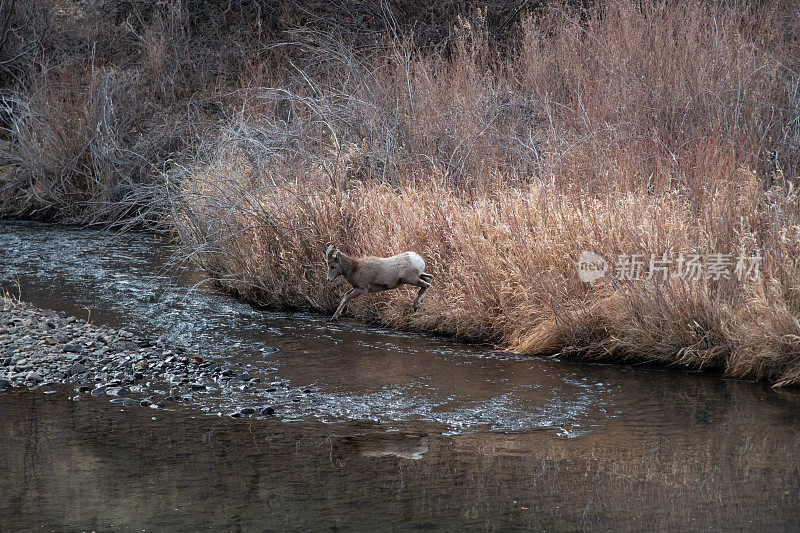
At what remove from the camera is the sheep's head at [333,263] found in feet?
28.6

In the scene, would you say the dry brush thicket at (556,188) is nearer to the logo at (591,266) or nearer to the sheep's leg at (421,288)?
the logo at (591,266)

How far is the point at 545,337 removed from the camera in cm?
827

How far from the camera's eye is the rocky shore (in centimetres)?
718

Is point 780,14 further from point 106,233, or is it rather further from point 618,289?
point 106,233

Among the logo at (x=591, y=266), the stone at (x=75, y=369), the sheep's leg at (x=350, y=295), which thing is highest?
the logo at (x=591, y=266)

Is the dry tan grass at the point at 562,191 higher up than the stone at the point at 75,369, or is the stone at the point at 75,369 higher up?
the dry tan grass at the point at 562,191

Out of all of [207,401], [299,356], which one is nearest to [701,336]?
[299,356]

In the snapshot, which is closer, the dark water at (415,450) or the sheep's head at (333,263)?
the dark water at (415,450)

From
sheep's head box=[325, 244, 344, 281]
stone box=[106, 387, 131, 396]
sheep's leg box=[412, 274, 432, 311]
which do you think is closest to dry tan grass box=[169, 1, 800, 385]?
sheep's leg box=[412, 274, 432, 311]

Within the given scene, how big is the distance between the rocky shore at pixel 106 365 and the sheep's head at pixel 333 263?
157 cm

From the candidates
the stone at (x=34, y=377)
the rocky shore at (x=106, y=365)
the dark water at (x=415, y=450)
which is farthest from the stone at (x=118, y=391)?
the stone at (x=34, y=377)

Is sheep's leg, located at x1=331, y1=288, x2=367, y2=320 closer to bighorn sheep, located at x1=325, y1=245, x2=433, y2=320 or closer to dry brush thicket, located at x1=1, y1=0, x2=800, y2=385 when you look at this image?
bighorn sheep, located at x1=325, y1=245, x2=433, y2=320

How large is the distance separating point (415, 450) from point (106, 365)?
128 inches

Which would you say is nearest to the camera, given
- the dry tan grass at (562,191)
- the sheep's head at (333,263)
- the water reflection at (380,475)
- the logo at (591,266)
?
the water reflection at (380,475)
